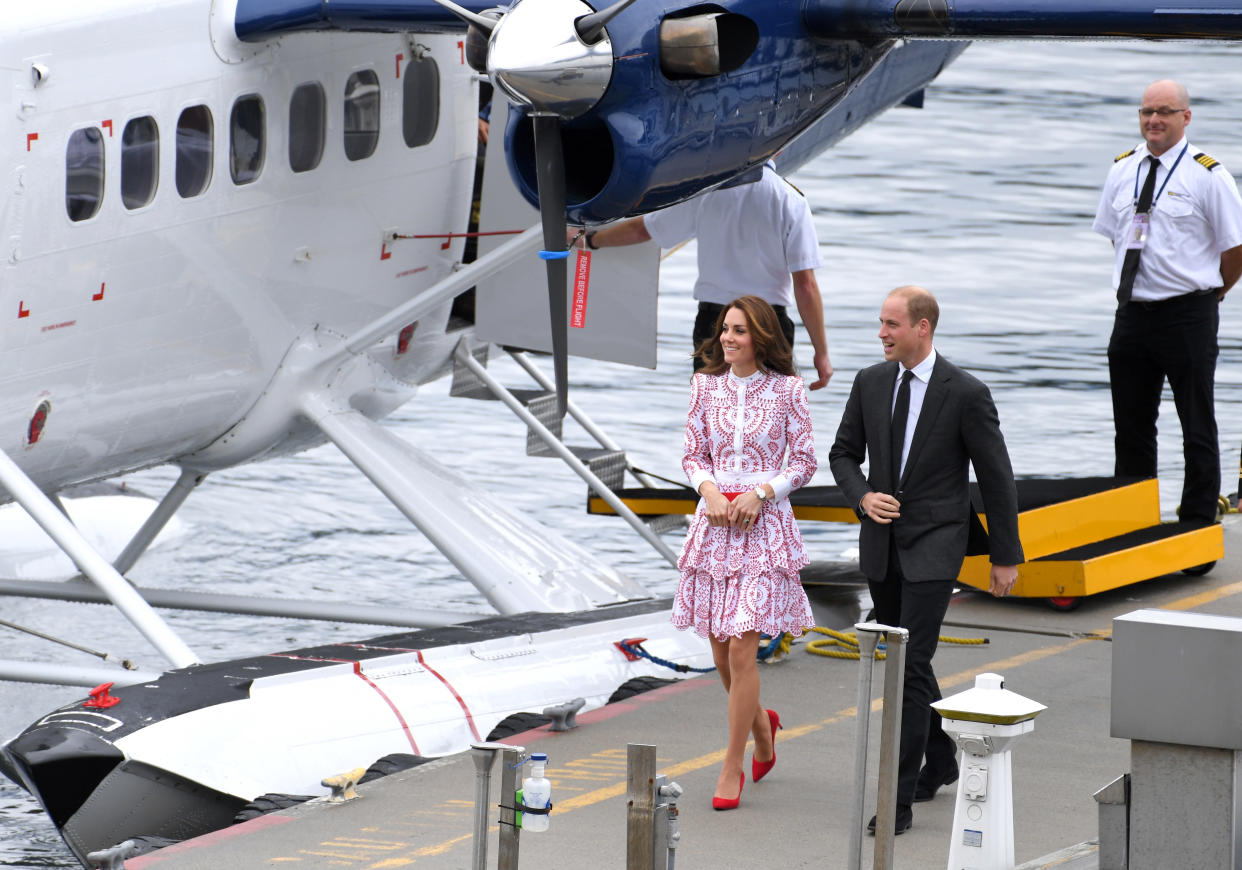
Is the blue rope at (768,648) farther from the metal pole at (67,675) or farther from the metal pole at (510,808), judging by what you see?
the metal pole at (510,808)

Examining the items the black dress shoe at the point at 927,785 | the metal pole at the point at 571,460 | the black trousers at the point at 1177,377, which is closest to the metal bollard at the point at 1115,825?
the black dress shoe at the point at 927,785

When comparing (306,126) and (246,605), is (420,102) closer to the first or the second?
(306,126)

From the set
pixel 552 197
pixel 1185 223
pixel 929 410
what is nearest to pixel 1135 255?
pixel 1185 223

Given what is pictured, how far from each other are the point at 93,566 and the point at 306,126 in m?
2.67

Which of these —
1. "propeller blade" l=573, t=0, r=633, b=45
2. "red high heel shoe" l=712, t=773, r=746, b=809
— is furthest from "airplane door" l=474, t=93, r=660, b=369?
"red high heel shoe" l=712, t=773, r=746, b=809

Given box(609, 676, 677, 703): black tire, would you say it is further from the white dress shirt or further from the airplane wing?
the airplane wing

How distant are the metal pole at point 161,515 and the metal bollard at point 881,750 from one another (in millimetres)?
6561

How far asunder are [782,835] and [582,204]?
10.5 ft

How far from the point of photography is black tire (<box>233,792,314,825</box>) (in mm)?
7383

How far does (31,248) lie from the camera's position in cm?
879

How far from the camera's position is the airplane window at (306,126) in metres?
10.1

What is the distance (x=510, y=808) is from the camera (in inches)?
201

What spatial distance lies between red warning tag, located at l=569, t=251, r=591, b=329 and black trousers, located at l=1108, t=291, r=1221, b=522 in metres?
2.93

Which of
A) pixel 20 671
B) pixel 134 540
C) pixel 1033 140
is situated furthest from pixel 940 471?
pixel 1033 140
